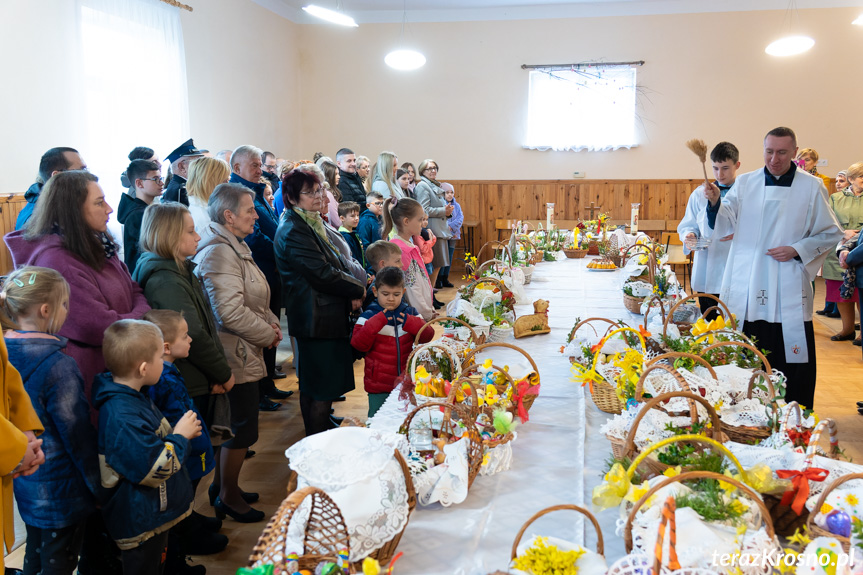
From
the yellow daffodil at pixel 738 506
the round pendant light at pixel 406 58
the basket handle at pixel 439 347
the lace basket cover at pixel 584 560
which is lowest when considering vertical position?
the lace basket cover at pixel 584 560

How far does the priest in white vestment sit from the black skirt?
2080mm

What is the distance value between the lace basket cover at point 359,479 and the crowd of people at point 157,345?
0.64 m

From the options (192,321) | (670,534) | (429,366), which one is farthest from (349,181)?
(670,534)

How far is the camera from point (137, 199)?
3492 millimetres

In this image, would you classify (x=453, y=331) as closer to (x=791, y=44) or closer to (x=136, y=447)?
(x=136, y=447)

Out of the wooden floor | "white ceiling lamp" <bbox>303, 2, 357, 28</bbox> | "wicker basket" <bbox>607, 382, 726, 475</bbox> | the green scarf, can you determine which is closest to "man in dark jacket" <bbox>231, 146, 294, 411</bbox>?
the wooden floor

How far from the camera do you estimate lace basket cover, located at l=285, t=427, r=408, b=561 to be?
141 centimetres

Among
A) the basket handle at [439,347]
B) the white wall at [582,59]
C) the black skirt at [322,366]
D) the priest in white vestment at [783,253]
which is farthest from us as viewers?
the white wall at [582,59]

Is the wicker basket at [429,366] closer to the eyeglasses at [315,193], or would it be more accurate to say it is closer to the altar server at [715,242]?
the eyeglasses at [315,193]

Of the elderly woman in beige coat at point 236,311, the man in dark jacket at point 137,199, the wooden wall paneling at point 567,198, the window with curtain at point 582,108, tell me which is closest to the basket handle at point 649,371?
the elderly woman in beige coat at point 236,311

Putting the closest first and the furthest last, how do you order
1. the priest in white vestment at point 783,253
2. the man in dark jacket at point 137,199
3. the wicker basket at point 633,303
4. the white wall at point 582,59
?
the priest in white vestment at point 783,253 < the man in dark jacket at point 137,199 < the wicker basket at point 633,303 < the white wall at point 582,59

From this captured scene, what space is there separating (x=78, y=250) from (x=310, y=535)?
4.63 feet

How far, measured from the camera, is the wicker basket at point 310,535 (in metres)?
1.23

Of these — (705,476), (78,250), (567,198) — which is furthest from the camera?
(567,198)
